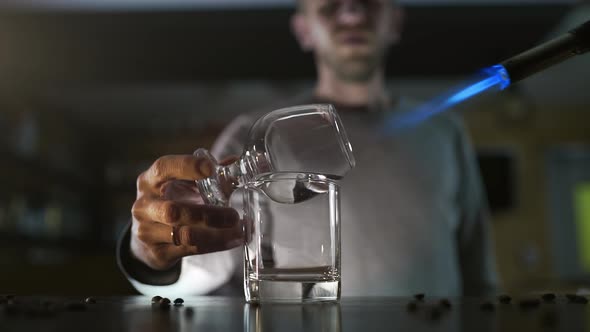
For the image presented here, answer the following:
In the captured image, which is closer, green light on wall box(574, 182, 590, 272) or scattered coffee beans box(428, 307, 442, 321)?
scattered coffee beans box(428, 307, 442, 321)

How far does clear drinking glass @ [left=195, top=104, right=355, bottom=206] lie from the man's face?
2.80 ft

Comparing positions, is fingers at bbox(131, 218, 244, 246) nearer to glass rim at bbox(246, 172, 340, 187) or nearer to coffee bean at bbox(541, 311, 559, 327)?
glass rim at bbox(246, 172, 340, 187)

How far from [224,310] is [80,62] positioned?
8.72ft

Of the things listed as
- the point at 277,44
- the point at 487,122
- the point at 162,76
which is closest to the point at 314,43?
the point at 277,44

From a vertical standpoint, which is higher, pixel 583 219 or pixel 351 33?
pixel 351 33

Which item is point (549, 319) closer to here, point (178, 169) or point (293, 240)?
point (293, 240)

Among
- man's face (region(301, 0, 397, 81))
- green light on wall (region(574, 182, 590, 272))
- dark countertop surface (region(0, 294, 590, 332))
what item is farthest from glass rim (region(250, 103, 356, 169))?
green light on wall (region(574, 182, 590, 272))

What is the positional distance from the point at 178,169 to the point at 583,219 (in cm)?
490

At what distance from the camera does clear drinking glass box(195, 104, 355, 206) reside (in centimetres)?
50

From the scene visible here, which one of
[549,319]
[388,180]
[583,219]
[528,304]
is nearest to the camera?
[549,319]

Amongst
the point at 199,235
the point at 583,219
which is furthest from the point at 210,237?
the point at 583,219

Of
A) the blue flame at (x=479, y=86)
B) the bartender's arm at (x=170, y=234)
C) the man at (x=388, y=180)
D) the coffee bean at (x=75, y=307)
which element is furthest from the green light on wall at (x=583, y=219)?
the coffee bean at (x=75, y=307)

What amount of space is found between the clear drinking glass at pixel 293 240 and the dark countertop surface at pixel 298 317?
0.07 ft

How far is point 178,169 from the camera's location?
0.49 meters
